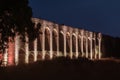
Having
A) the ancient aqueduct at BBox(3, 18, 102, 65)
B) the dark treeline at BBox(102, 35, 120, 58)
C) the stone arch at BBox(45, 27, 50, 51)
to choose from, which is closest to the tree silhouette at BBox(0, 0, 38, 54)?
the ancient aqueduct at BBox(3, 18, 102, 65)

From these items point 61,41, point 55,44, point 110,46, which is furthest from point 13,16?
point 110,46

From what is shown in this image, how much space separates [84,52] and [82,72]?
27.8m

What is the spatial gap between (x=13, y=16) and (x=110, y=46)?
137 ft

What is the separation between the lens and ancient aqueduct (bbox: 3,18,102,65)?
97.8 feet

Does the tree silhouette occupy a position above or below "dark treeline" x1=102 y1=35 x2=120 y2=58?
below

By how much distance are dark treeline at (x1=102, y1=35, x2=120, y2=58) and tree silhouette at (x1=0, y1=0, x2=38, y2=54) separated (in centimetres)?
3749

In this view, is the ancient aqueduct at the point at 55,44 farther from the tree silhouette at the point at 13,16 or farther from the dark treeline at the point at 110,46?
the tree silhouette at the point at 13,16

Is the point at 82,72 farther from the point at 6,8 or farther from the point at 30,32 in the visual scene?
the point at 6,8

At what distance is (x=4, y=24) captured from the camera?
51.9 ft

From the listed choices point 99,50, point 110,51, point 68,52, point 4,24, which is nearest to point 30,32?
point 4,24

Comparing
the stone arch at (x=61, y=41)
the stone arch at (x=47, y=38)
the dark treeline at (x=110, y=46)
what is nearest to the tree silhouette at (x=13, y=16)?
the stone arch at (x=47, y=38)

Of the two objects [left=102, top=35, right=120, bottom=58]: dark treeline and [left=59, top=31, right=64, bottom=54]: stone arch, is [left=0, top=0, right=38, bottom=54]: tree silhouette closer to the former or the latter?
[left=59, top=31, right=64, bottom=54]: stone arch

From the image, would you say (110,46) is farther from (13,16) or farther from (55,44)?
(13,16)

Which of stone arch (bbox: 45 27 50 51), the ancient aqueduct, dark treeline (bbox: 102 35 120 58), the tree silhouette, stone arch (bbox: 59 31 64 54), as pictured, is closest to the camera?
the tree silhouette
